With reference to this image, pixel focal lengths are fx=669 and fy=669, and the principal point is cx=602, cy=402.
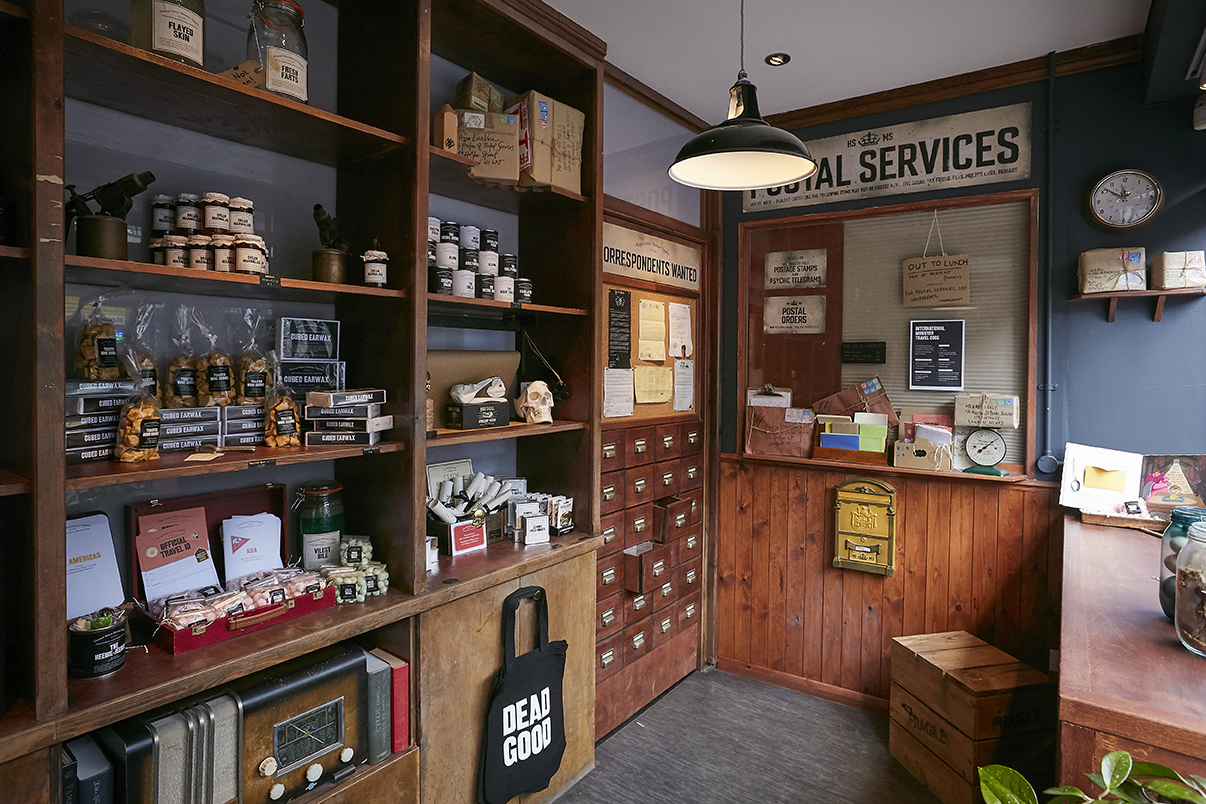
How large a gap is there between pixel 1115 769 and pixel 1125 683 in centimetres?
69

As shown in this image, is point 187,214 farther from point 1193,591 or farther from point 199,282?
point 1193,591

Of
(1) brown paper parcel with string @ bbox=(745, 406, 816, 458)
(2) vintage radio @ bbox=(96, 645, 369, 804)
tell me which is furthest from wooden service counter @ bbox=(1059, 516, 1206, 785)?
(2) vintage radio @ bbox=(96, 645, 369, 804)

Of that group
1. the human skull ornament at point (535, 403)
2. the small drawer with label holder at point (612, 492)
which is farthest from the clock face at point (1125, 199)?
the human skull ornament at point (535, 403)

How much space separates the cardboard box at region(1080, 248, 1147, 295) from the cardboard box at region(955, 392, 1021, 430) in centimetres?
51

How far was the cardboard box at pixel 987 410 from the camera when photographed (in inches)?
109

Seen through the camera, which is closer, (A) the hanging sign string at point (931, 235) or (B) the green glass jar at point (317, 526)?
(B) the green glass jar at point (317, 526)

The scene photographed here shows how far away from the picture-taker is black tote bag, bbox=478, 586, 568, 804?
199 centimetres

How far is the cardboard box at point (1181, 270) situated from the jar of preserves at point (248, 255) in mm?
2978

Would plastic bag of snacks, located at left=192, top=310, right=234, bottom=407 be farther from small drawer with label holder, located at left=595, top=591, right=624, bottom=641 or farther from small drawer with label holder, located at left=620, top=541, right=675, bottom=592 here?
small drawer with label holder, located at left=620, top=541, right=675, bottom=592

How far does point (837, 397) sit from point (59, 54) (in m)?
2.93

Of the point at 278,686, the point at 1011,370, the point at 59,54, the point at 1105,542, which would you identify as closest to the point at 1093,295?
the point at 1011,370

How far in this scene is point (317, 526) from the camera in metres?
1.85

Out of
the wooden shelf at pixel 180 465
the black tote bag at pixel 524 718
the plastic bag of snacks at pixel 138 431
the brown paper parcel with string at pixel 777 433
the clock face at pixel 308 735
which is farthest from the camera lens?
the brown paper parcel with string at pixel 777 433

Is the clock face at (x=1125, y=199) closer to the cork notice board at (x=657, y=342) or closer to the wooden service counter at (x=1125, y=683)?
the wooden service counter at (x=1125, y=683)
